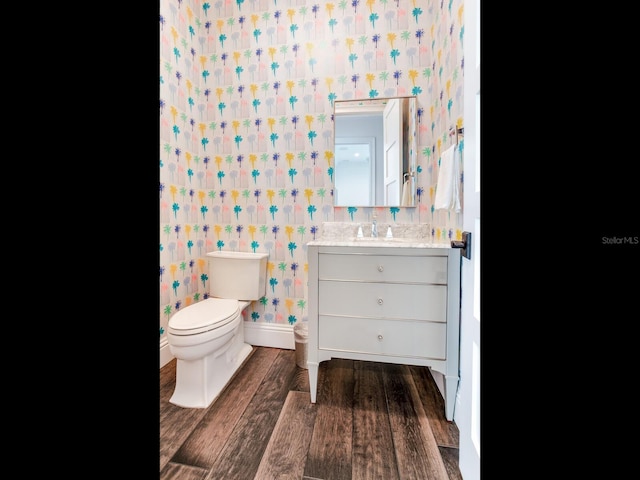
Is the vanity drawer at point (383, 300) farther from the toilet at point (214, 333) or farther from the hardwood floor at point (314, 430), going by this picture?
the toilet at point (214, 333)

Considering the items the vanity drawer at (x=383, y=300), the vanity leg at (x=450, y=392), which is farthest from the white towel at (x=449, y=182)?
the vanity leg at (x=450, y=392)

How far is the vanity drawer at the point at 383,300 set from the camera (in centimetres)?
145

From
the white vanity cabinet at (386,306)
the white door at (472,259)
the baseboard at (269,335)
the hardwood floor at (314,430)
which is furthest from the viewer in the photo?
the baseboard at (269,335)

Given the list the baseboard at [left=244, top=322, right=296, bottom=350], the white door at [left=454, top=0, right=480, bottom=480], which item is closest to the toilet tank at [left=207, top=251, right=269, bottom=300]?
the baseboard at [left=244, top=322, right=296, bottom=350]

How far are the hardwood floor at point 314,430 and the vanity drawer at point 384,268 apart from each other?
69 cm

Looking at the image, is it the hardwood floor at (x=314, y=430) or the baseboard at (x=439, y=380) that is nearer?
the hardwood floor at (x=314, y=430)

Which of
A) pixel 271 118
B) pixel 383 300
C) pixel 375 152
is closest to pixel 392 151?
pixel 375 152

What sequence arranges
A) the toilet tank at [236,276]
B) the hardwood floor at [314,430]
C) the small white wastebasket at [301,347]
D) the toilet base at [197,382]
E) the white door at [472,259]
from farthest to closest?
the toilet tank at [236,276]
the small white wastebasket at [301,347]
the toilet base at [197,382]
the hardwood floor at [314,430]
the white door at [472,259]

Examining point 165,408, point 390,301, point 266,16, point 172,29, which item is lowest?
point 165,408
